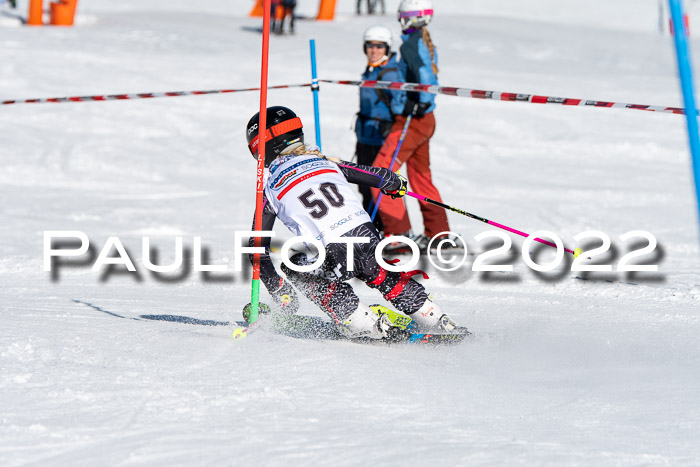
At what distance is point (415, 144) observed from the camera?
26.0ft

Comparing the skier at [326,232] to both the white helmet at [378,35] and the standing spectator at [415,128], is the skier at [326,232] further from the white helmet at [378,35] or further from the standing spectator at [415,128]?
the white helmet at [378,35]

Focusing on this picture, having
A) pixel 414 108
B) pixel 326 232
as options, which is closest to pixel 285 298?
pixel 326 232

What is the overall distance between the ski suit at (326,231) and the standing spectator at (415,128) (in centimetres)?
309

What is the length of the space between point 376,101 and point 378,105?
40 millimetres

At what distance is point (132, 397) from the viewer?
136 inches

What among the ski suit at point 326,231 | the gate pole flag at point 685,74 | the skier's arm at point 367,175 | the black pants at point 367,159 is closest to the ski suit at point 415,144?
the black pants at point 367,159

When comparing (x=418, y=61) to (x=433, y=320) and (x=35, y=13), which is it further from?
(x=35, y=13)

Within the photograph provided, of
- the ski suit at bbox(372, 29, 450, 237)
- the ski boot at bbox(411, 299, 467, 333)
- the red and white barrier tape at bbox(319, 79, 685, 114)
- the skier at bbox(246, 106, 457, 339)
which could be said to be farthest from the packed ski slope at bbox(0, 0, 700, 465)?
the red and white barrier tape at bbox(319, 79, 685, 114)

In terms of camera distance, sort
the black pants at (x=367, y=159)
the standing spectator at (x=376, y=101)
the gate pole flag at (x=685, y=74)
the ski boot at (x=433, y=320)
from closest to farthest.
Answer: the gate pole flag at (x=685, y=74)
the ski boot at (x=433, y=320)
the standing spectator at (x=376, y=101)
the black pants at (x=367, y=159)

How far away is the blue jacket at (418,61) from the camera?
302 inches

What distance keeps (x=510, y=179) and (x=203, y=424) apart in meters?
8.87

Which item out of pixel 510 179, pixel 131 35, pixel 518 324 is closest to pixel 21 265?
pixel 518 324

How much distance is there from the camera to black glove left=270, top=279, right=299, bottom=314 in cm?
475

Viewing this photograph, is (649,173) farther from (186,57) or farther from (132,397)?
(132,397)
